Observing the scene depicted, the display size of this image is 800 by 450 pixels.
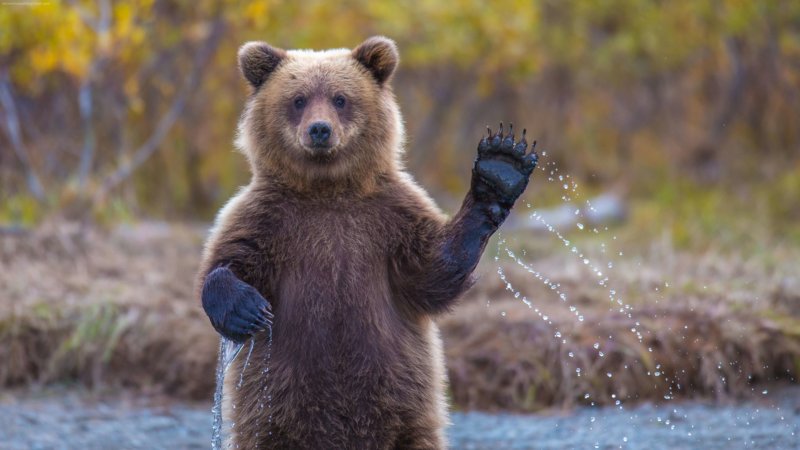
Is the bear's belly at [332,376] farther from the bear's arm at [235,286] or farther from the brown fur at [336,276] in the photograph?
the bear's arm at [235,286]

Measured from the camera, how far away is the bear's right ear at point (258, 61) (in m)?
4.36

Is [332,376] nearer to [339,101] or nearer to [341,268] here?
[341,268]

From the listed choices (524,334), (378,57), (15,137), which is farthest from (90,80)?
(378,57)


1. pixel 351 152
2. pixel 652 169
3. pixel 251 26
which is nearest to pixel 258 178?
pixel 351 152

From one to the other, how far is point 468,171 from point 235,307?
35.4 feet

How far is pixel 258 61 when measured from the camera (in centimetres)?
437

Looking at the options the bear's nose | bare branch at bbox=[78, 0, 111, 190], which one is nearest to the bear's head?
the bear's nose

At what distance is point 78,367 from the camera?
22.1 feet

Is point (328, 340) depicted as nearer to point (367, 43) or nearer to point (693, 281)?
point (367, 43)

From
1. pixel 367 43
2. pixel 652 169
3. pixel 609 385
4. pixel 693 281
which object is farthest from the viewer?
pixel 652 169

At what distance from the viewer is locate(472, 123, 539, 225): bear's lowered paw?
4027 millimetres

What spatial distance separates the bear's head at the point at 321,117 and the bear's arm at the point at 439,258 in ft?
0.95

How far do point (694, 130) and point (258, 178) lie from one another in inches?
392

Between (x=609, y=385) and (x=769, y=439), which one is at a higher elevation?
(x=609, y=385)
